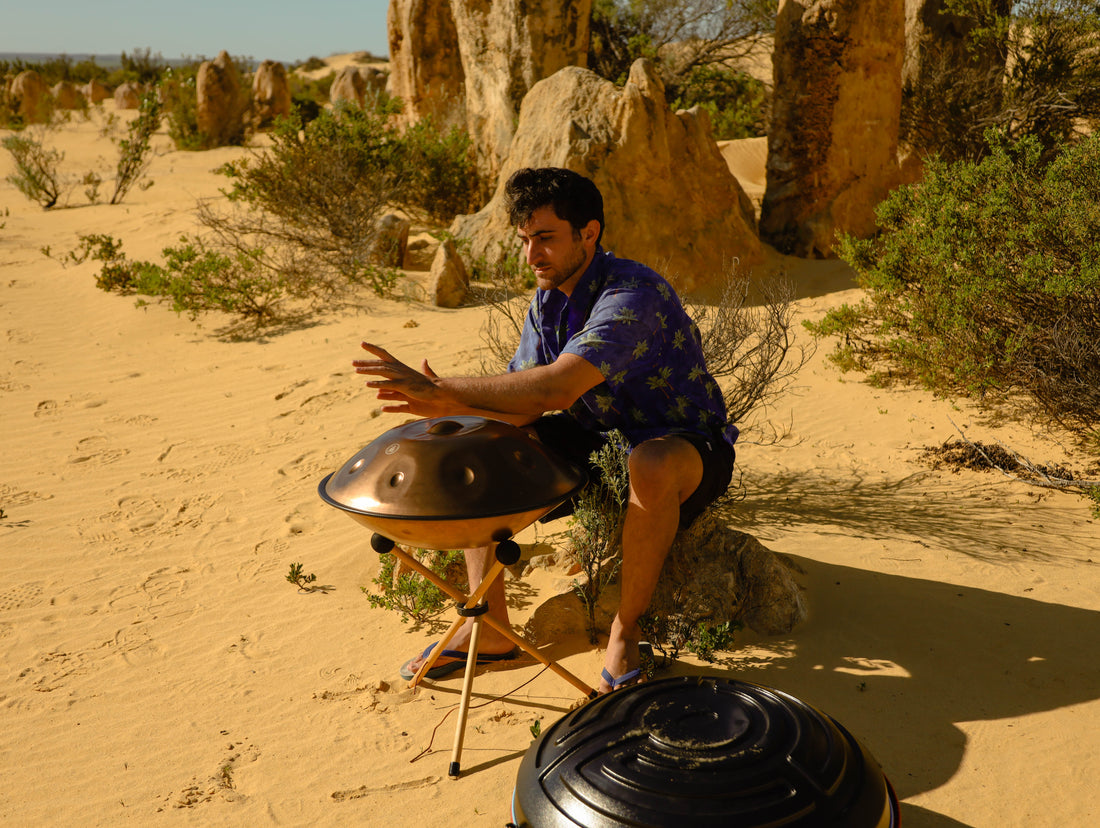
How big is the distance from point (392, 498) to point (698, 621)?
1369mm

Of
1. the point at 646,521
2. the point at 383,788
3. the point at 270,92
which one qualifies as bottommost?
the point at 383,788

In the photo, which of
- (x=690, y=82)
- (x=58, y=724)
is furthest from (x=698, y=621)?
(x=690, y=82)

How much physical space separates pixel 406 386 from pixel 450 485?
0.38 meters

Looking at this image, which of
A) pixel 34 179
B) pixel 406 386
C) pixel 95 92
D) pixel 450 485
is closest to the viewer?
pixel 450 485

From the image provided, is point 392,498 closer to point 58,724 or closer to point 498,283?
point 58,724

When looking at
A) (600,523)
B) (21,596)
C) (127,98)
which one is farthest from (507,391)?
(127,98)

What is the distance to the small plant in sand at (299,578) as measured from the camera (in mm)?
3887

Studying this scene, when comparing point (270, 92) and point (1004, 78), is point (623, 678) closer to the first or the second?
point (1004, 78)

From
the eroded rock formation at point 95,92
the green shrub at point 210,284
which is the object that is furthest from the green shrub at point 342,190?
the eroded rock formation at point 95,92

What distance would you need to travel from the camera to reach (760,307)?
7848 mm

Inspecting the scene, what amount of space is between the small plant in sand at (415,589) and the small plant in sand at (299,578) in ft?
1.01

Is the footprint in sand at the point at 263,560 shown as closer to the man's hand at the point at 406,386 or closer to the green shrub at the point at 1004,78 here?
the man's hand at the point at 406,386

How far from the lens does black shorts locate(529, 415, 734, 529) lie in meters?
2.85

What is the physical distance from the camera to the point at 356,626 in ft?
11.6
